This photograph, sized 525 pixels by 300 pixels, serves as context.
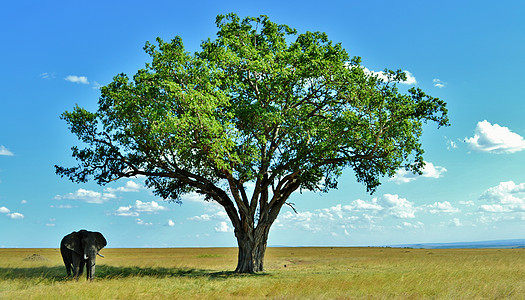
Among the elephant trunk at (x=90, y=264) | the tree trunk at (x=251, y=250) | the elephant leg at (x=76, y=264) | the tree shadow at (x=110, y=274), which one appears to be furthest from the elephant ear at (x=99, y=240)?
the tree trunk at (x=251, y=250)

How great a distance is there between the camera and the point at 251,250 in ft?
96.3

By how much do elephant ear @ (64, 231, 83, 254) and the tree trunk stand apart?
33.4 ft

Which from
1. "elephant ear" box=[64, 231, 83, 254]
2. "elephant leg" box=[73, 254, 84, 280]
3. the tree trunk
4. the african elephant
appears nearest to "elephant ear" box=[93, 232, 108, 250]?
the african elephant

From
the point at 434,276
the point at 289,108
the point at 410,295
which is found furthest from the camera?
the point at 289,108

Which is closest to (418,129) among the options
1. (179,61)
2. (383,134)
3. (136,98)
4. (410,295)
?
(383,134)

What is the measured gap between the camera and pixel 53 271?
2966 centimetres

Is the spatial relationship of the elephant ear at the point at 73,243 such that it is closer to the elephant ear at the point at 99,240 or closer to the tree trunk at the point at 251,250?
the elephant ear at the point at 99,240

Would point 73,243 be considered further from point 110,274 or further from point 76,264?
point 110,274

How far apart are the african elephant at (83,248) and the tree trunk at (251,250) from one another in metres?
9.04

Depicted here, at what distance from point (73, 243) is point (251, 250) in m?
11.1

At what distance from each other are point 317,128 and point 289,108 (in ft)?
8.24

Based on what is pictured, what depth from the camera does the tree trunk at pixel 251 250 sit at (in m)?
29.2

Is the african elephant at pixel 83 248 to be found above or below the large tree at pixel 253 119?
below

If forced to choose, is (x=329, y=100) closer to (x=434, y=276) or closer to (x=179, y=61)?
(x=179, y=61)
